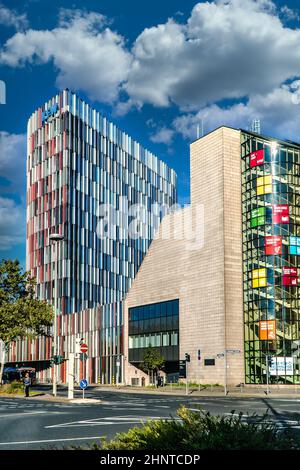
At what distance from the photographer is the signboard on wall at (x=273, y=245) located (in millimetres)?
66688

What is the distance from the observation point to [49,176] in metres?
113

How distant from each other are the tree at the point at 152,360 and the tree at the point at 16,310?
17.5 metres

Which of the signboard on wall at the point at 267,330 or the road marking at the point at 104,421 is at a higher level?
the signboard on wall at the point at 267,330

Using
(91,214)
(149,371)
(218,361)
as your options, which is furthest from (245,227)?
(91,214)

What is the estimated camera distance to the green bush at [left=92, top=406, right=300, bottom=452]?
27.2ft

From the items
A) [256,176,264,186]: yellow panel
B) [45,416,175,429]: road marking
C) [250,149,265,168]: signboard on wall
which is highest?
[250,149,265,168]: signboard on wall

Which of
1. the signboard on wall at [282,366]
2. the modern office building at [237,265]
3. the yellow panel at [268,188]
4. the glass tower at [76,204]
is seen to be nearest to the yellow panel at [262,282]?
the modern office building at [237,265]

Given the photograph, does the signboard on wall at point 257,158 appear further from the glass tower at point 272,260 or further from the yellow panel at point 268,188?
the yellow panel at point 268,188

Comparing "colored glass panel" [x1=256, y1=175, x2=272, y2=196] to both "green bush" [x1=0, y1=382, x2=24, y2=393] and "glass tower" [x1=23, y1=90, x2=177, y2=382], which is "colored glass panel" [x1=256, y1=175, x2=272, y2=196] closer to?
"green bush" [x1=0, y1=382, x2=24, y2=393]

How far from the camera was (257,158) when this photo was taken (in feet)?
228

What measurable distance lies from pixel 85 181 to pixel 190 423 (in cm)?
10475

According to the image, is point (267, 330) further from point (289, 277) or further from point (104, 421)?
point (104, 421)

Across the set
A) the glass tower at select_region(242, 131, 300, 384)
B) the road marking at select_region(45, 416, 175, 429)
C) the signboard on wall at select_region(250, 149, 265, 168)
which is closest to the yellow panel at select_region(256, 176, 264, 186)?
the glass tower at select_region(242, 131, 300, 384)

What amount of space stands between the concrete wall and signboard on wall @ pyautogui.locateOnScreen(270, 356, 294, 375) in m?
3.66
